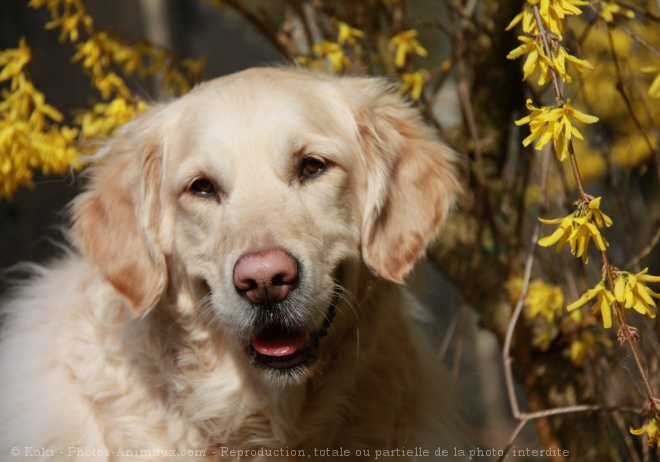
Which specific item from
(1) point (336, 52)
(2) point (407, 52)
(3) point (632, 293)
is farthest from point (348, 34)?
(3) point (632, 293)

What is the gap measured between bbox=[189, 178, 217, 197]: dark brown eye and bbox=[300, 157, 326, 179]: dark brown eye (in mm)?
277

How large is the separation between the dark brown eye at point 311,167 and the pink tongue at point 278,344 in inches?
19.2

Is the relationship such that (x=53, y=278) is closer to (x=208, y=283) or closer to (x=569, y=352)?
(x=208, y=283)

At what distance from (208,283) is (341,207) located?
0.47 metres

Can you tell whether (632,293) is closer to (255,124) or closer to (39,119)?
(255,124)

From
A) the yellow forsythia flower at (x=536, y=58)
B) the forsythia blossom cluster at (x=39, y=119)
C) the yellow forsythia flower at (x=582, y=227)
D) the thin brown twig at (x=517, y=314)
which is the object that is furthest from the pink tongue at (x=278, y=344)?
the forsythia blossom cluster at (x=39, y=119)

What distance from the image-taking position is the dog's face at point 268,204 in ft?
7.59

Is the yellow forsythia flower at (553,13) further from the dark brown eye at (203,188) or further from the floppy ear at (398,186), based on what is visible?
the dark brown eye at (203,188)

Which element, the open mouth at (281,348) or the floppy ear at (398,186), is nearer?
the open mouth at (281,348)

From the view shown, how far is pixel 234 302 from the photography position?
2.31 m

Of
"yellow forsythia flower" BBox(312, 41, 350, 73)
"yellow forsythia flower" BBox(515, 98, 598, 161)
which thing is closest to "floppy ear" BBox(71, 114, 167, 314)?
"yellow forsythia flower" BBox(312, 41, 350, 73)

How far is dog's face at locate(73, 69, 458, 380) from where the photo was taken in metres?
2.31

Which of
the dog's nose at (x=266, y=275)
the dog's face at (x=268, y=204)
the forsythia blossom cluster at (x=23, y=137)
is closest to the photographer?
the dog's nose at (x=266, y=275)

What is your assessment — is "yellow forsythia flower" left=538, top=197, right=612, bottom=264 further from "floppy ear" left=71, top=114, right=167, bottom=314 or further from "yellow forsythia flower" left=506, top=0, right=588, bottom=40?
"floppy ear" left=71, top=114, right=167, bottom=314
